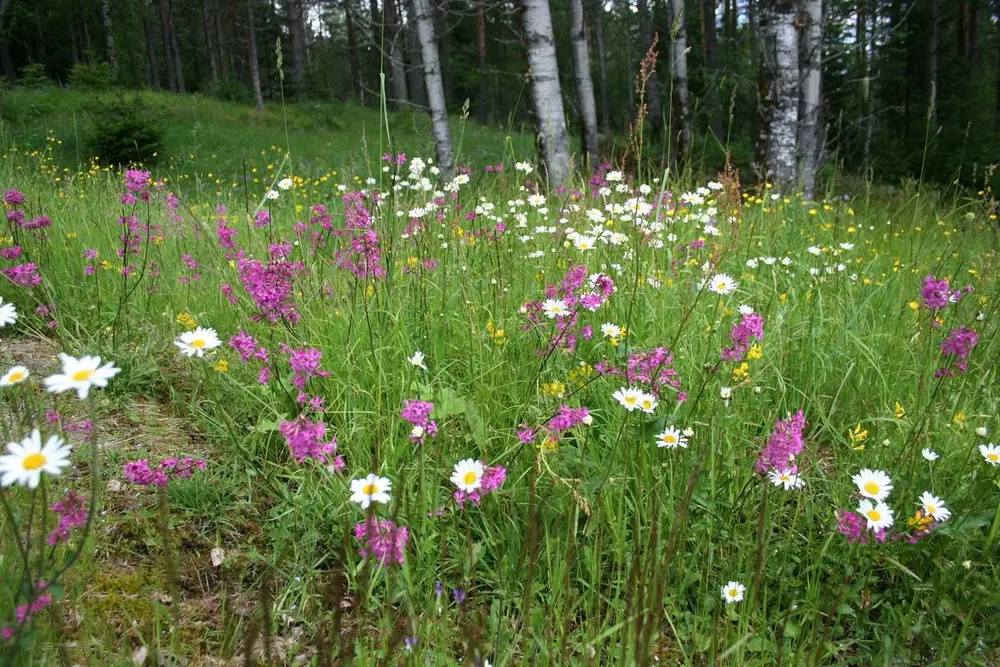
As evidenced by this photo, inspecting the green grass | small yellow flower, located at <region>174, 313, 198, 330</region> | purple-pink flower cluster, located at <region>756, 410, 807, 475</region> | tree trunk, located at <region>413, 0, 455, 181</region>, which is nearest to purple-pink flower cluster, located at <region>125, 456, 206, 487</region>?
the green grass

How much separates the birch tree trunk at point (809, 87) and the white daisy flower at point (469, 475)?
15.7 ft

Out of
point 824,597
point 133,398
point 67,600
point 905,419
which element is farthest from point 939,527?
point 133,398

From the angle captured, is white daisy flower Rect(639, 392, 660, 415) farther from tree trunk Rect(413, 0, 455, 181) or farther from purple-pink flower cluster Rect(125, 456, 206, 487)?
tree trunk Rect(413, 0, 455, 181)

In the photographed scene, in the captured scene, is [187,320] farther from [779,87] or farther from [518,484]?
[779,87]

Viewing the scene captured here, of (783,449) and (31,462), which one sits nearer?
(31,462)

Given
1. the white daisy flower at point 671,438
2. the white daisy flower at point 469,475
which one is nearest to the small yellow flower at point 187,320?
the white daisy flower at point 469,475

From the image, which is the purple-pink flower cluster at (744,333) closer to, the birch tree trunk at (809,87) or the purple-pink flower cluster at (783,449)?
the purple-pink flower cluster at (783,449)

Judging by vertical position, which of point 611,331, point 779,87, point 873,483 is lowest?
point 873,483

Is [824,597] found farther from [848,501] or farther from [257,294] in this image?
[257,294]

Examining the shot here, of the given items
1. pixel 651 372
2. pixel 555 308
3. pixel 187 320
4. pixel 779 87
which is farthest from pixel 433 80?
pixel 651 372

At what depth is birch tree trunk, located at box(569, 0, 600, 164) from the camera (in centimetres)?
845

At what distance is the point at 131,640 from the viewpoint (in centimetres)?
135

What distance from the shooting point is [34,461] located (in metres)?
0.94

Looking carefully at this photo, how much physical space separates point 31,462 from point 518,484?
1.12 m
